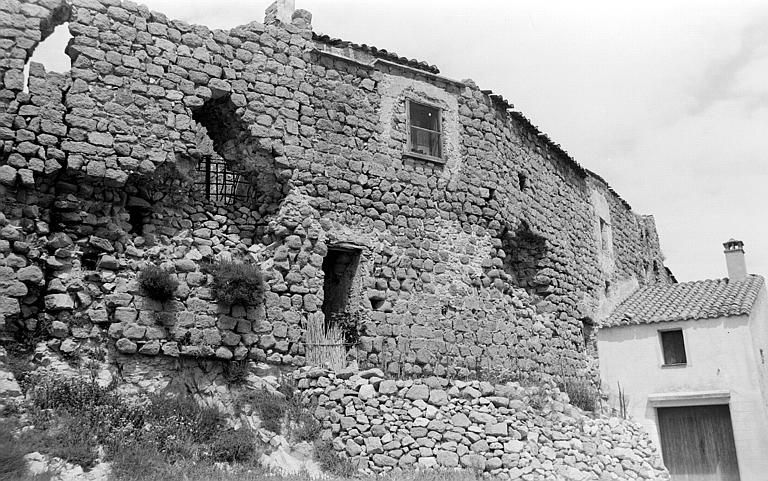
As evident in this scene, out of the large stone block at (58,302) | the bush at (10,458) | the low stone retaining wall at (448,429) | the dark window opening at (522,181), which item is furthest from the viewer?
the dark window opening at (522,181)

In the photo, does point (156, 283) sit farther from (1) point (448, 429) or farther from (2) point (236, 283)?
(1) point (448, 429)

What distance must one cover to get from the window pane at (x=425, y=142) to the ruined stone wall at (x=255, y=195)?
1.08ft

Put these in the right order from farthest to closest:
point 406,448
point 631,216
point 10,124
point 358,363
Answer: point 631,216, point 358,363, point 406,448, point 10,124

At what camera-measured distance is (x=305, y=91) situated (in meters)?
13.8

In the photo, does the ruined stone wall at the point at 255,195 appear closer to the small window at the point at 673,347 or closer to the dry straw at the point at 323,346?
the dry straw at the point at 323,346

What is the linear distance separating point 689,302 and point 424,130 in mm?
9392

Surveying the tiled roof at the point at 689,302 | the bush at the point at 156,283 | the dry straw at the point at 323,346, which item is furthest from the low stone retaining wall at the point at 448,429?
the tiled roof at the point at 689,302

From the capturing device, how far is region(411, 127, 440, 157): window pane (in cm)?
1522

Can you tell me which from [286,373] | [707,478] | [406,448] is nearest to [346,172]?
[286,373]

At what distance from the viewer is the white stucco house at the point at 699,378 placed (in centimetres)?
1703

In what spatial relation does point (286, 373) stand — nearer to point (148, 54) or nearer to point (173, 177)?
point (173, 177)

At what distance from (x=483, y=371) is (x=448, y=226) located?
302 cm

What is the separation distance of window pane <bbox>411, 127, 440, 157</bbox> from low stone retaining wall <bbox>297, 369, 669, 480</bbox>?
193 inches

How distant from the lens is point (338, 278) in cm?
1405
